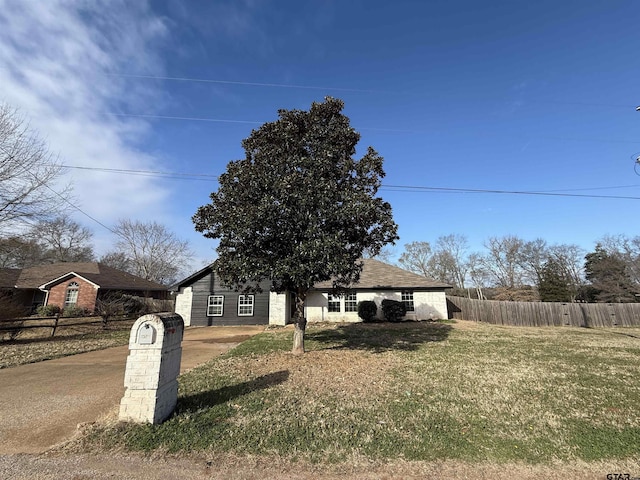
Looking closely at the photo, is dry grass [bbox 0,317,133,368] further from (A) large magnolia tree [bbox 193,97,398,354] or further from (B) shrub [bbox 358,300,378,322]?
(B) shrub [bbox 358,300,378,322]

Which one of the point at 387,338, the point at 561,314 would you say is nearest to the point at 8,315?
the point at 387,338

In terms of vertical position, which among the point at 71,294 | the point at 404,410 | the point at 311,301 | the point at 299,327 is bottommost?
the point at 404,410

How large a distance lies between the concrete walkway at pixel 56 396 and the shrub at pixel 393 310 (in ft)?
39.6

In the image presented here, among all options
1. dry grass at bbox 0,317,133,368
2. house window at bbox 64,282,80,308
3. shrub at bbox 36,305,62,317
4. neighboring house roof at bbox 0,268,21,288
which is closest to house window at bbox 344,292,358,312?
dry grass at bbox 0,317,133,368

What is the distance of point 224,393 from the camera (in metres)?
5.96

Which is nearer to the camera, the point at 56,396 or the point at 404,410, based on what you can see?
the point at 404,410

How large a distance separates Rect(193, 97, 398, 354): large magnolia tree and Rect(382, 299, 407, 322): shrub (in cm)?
1082

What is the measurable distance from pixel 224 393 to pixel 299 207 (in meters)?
4.78

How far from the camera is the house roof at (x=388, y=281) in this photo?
65.7 feet

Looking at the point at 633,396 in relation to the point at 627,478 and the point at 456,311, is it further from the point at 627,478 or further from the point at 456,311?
the point at 456,311

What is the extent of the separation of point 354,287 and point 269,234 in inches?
489

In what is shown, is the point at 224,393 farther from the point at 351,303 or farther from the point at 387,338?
the point at 351,303

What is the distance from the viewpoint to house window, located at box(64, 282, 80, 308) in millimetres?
23153

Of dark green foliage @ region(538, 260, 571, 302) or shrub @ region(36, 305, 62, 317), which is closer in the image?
shrub @ region(36, 305, 62, 317)
